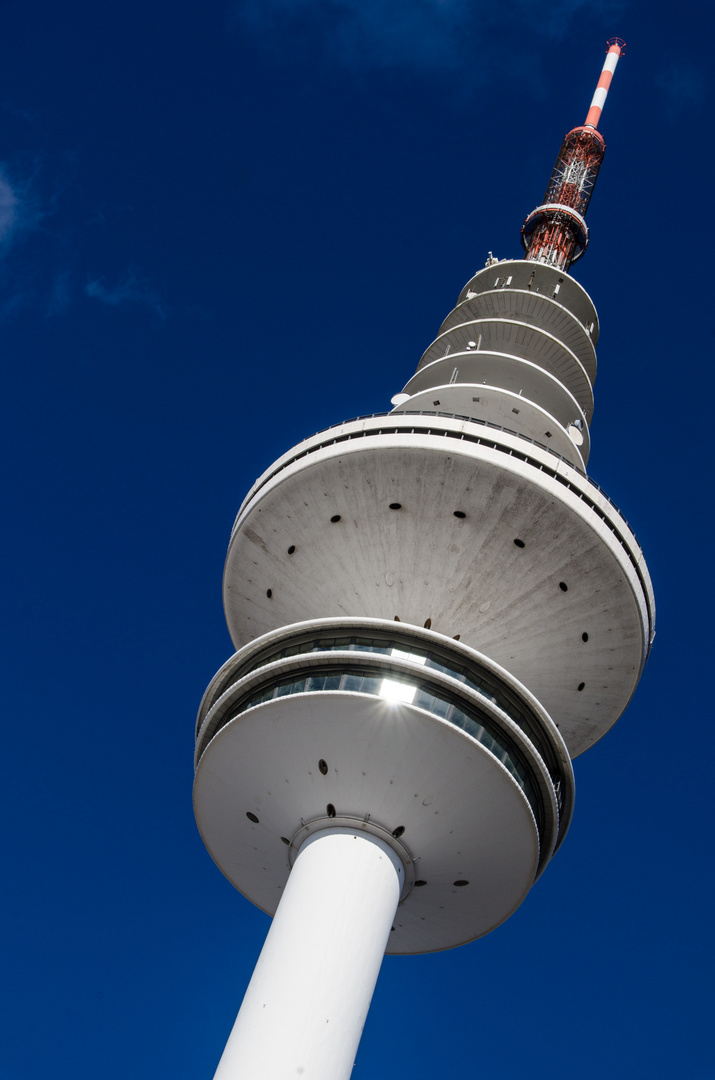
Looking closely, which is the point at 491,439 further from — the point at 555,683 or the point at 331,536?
the point at 555,683

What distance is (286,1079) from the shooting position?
578 inches

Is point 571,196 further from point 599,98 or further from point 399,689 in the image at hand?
point 399,689

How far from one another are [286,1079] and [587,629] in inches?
451

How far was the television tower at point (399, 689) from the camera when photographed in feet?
55.5

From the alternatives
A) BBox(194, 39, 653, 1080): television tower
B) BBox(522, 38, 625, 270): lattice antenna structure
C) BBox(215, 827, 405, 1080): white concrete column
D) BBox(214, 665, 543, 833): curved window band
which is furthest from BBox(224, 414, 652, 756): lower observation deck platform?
BBox(522, 38, 625, 270): lattice antenna structure

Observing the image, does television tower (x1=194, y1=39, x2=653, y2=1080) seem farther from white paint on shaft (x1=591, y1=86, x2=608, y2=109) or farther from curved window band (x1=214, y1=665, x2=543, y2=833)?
white paint on shaft (x1=591, y1=86, x2=608, y2=109)

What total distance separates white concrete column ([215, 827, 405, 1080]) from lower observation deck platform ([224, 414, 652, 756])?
5.73 m

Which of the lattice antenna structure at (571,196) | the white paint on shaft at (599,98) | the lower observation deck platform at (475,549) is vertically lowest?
the lower observation deck platform at (475,549)

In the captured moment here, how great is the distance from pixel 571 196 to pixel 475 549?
93.8 feet

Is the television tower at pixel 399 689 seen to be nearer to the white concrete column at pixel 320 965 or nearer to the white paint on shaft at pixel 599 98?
the white concrete column at pixel 320 965

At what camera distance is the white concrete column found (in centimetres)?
1507

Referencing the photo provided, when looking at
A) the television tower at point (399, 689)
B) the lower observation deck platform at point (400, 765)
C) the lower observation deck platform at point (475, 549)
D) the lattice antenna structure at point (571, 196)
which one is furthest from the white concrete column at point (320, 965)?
the lattice antenna structure at point (571, 196)

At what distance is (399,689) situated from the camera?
1830 centimetres

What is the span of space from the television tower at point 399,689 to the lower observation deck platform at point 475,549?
5 cm
